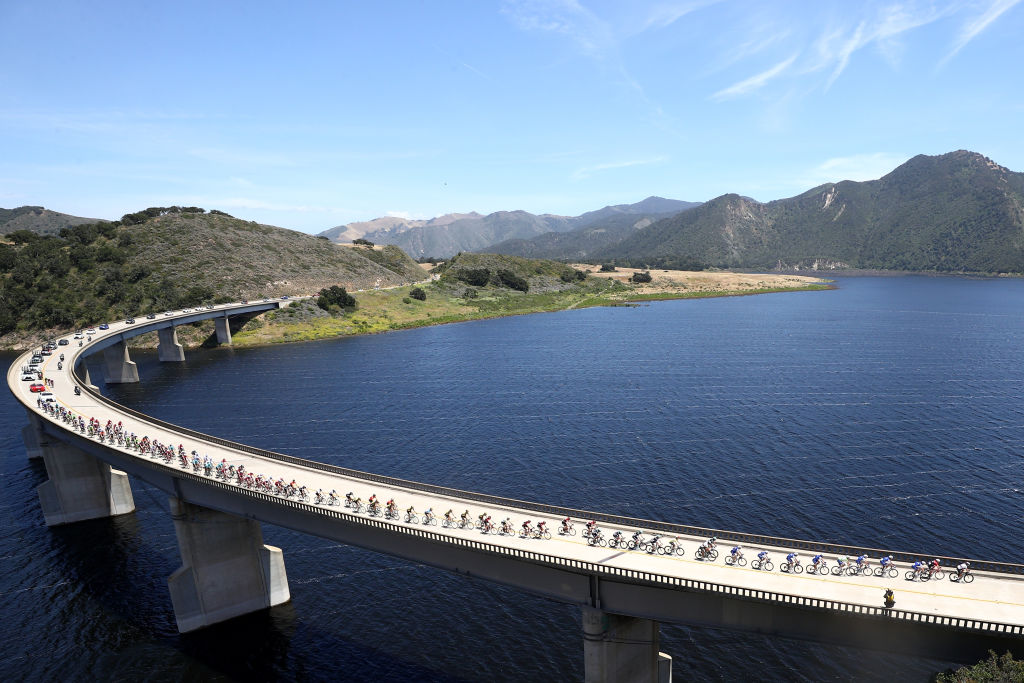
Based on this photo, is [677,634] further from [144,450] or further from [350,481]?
[144,450]

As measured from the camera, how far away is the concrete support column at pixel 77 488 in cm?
6144

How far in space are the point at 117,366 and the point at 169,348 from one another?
23.7 meters

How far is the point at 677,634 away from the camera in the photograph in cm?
4294

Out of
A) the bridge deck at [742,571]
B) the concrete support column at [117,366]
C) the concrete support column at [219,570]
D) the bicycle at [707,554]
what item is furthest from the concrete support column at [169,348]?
the bicycle at [707,554]

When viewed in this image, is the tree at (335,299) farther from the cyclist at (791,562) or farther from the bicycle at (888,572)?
the bicycle at (888,572)

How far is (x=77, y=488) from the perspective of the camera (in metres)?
62.5

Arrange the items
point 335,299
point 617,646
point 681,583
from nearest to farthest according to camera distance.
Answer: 1. point 681,583
2. point 617,646
3. point 335,299

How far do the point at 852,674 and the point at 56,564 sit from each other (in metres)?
67.7

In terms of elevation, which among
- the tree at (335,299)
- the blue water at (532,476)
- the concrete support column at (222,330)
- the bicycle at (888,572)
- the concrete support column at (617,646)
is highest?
the tree at (335,299)

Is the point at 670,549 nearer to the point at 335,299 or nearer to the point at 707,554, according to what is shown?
the point at 707,554

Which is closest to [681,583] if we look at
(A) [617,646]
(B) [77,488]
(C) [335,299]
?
(A) [617,646]

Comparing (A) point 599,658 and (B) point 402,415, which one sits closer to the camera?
(A) point 599,658

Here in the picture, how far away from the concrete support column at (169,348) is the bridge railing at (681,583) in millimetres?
131839

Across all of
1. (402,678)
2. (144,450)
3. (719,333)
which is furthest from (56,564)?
(719,333)
